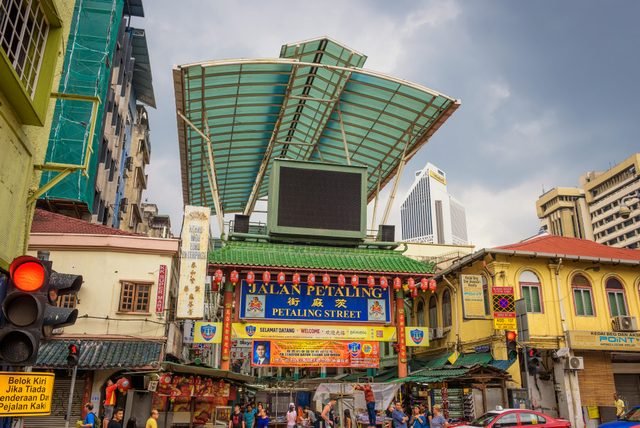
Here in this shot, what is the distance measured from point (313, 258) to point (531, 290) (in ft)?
34.6

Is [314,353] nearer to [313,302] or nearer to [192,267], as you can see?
[313,302]

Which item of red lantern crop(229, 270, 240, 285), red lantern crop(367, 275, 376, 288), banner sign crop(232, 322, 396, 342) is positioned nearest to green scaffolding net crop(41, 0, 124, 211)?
red lantern crop(229, 270, 240, 285)

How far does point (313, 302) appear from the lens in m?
24.9

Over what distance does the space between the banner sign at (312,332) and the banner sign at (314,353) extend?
9.1 inches

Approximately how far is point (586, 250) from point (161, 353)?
858 inches

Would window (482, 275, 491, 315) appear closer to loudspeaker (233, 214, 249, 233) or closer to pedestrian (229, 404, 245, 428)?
loudspeaker (233, 214, 249, 233)

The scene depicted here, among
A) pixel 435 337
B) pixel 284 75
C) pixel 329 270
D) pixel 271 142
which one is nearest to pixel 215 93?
pixel 284 75

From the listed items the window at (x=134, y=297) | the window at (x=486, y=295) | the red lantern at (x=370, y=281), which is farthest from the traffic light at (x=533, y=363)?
the window at (x=134, y=297)

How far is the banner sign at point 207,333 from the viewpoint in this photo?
2272 centimetres

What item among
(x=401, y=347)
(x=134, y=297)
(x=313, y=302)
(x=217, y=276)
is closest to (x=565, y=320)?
(x=401, y=347)

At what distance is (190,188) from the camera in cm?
3856

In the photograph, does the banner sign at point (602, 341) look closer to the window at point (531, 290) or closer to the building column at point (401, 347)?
the window at point (531, 290)

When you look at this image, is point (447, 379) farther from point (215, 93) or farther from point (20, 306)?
point (20, 306)

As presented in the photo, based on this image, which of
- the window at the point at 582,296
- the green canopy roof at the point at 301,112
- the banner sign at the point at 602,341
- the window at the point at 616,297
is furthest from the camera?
the green canopy roof at the point at 301,112
